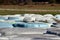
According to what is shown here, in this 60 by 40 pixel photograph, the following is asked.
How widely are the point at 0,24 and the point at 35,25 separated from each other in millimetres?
962

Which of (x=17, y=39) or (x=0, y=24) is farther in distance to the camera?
(x=0, y=24)

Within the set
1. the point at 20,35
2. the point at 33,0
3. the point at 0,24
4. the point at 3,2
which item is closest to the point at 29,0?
the point at 33,0

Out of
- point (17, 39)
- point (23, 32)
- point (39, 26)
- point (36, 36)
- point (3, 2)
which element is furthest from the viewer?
point (3, 2)

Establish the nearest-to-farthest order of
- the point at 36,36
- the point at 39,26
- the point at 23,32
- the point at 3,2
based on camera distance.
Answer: the point at 36,36 < the point at 23,32 < the point at 39,26 < the point at 3,2

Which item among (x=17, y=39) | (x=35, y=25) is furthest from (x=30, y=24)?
(x=17, y=39)

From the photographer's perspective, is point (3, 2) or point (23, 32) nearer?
point (23, 32)

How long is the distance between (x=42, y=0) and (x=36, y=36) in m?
17.1

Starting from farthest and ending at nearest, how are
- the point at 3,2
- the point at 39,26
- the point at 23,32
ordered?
the point at 3,2 → the point at 39,26 → the point at 23,32

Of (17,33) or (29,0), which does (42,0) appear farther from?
(17,33)

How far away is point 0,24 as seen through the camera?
604cm

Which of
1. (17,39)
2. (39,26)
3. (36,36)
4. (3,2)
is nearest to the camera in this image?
(17,39)

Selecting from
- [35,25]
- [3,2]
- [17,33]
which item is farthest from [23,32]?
[3,2]

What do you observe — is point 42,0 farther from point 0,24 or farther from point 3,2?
point 0,24

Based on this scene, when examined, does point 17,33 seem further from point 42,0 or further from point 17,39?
point 42,0
